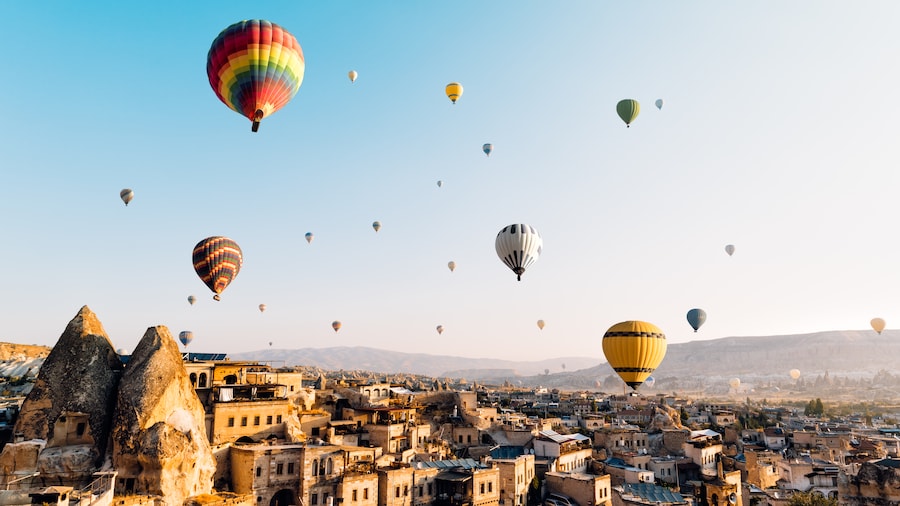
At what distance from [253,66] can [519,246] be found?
2648cm

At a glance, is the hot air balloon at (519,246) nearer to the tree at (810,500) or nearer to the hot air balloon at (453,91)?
the hot air balloon at (453,91)

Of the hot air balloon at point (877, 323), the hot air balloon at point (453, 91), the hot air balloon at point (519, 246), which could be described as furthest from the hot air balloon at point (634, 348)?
the hot air balloon at point (877, 323)

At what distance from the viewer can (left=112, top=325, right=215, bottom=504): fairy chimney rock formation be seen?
116 feet

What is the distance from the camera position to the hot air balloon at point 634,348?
1897 inches

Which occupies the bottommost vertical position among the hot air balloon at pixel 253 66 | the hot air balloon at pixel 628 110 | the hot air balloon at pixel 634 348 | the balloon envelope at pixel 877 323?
the hot air balloon at pixel 634 348

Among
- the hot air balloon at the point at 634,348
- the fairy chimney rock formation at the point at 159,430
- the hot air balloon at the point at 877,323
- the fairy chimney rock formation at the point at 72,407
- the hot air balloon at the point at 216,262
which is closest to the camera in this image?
the fairy chimney rock formation at the point at 159,430

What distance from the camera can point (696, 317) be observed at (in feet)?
264

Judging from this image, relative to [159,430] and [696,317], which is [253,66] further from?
[696,317]

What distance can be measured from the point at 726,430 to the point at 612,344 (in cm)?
4601

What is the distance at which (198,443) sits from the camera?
38.2 m

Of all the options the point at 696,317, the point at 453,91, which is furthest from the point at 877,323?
the point at 453,91

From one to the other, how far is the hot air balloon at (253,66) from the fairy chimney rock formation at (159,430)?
17394mm

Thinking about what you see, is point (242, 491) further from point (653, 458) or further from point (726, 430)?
point (726, 430)

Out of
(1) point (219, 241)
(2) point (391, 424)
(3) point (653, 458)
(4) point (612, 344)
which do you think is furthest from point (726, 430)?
(1) point (219, 241)
